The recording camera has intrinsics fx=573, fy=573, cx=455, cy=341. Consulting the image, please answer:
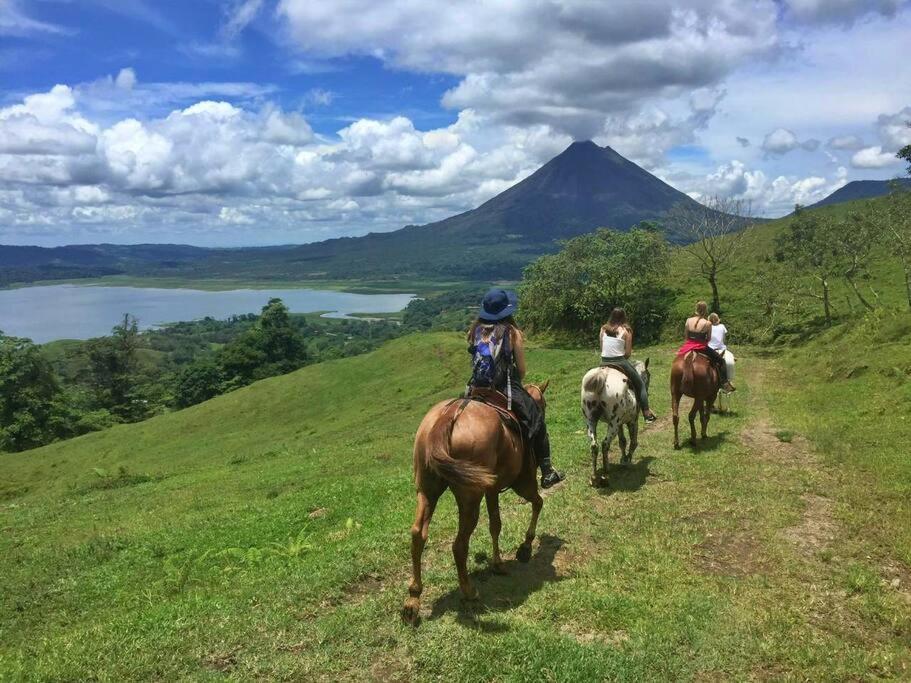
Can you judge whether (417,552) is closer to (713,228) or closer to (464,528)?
(464,528)

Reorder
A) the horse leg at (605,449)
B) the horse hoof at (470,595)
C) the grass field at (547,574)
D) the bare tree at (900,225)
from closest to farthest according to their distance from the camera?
the grass field at (547,574) < the horse hoof at (470,595) < the horse leg at (605,449) < the bare tree at (900,225)

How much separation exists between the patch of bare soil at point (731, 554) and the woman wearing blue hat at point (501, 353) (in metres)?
2.84

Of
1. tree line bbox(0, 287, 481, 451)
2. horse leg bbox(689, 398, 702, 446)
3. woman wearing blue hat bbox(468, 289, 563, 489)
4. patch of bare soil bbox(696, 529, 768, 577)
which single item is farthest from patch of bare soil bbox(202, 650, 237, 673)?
tree line bbox(0, 287, 481, 451)

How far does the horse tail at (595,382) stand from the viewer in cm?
1084

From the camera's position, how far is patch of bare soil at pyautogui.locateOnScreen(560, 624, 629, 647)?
567 cm

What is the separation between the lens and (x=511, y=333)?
7.43 metres

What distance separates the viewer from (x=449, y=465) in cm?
612

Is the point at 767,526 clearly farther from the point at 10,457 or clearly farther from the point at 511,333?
the point at 10,457

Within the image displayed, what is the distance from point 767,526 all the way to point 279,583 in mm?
6946

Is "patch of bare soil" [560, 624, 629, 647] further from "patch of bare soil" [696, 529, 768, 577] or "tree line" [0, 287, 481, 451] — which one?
"tree line" [0, 287, 481, 451]

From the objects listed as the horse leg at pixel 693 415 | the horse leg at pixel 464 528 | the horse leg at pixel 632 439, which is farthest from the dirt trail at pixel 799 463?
the horse leg at pixel 464 528

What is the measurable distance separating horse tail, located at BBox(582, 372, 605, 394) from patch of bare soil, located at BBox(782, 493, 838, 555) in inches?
148

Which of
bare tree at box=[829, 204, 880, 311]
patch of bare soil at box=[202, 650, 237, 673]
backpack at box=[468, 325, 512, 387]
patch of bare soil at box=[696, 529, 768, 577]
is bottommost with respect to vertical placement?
patch of bare soil at box=[202, 650, 237, 673]

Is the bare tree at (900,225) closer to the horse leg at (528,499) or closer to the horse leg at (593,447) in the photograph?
the horse leg at (593,447)
